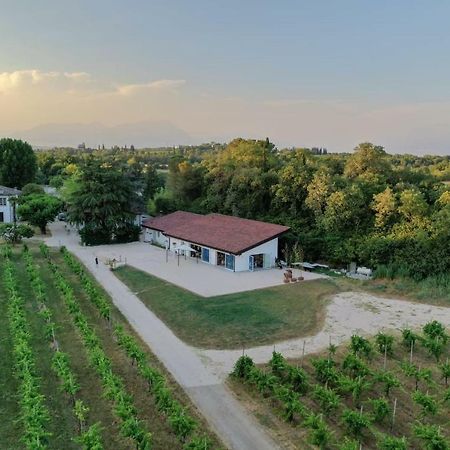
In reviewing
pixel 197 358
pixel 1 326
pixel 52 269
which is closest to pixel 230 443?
pixel 197 358

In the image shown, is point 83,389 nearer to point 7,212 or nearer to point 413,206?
point 413,206

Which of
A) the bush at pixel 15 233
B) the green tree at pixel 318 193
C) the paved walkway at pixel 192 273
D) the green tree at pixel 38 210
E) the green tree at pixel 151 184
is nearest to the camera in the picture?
the paved walkway at pixel 192 273

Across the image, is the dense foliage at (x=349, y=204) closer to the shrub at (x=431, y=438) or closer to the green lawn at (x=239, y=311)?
the green lawn at (x=239, y=311)

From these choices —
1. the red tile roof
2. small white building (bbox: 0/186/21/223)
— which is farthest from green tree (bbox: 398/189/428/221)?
small white building (bbox: 0/186/21/223)

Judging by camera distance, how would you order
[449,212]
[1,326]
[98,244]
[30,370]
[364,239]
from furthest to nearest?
1. [98,244]
2. [364,239]
3. [449,212]
4. [1,326]
5. [30,370]

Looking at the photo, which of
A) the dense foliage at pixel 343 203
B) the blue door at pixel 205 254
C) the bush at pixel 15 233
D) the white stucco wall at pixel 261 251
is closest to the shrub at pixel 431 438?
the dense foliage at pixel 343 203

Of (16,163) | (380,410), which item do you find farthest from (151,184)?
(380,410)

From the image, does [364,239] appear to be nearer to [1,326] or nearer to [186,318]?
[186,318]
